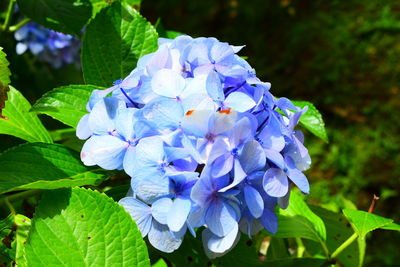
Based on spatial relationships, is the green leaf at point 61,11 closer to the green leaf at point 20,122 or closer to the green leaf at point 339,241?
the green leaf at point 20,122

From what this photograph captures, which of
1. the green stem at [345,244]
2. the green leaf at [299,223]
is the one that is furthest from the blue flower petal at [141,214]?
the green stem at [345,244]

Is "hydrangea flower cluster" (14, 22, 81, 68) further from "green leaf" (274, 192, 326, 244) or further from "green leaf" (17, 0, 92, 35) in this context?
"green leaf" (274, 192, 326, 244)

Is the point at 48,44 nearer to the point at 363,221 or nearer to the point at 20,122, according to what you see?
the point at 20,122

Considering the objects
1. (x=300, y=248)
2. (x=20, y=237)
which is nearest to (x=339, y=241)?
(x=300, y=248)

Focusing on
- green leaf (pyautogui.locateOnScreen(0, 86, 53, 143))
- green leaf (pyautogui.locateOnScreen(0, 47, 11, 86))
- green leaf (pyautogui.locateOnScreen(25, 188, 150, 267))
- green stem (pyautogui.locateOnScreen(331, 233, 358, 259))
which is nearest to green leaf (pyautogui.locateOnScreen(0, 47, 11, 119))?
green leaf (pyautogui.locateOnScreen(0, 47, 11, 86))

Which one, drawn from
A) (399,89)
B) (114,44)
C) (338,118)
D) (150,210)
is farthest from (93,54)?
(399,89)

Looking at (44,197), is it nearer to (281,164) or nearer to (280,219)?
(281,164)
